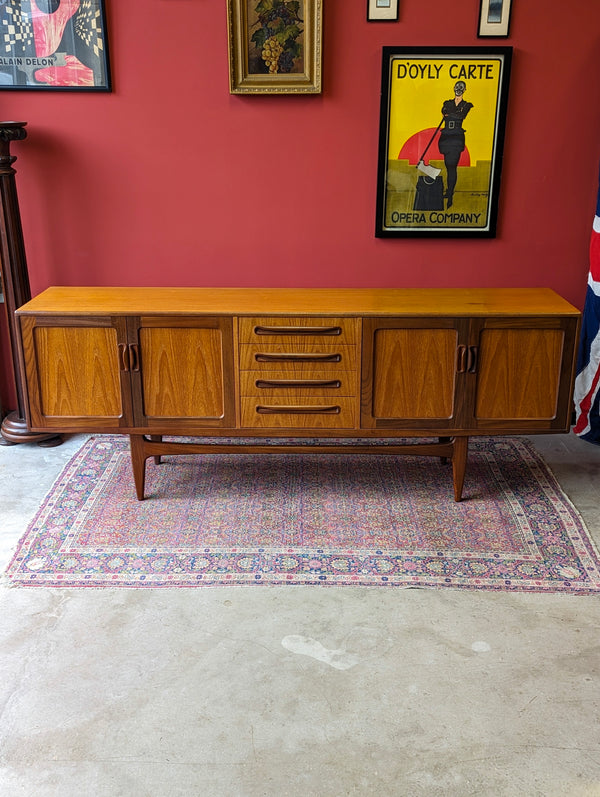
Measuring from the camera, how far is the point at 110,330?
118 inches

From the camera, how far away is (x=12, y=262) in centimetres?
351

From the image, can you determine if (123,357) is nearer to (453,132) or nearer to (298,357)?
(298,357)

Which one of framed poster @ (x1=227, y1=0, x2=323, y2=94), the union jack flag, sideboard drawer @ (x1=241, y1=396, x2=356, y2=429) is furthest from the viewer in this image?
the union jack flag

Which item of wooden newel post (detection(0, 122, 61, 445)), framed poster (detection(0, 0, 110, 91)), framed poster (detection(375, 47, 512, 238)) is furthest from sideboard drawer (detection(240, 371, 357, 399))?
framed poster (detection(0, 0, 110, 91))

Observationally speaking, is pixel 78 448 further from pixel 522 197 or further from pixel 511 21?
pixel 511 21

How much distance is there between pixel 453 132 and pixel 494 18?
1.49 ft

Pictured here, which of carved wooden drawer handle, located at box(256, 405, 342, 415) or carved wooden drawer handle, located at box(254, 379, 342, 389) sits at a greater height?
carved wooden drawer handle, located at box(254, 379, 342, 389)

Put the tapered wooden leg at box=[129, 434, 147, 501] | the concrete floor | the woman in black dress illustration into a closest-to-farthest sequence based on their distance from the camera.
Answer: the concrete floor, the tapered wooden leg at box=[129, 434, 147, 501], the woman in black dress illustration

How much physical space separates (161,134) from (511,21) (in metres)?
1.50

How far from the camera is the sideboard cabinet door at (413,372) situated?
9.76 feet

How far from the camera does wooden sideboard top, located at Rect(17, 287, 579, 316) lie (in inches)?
117

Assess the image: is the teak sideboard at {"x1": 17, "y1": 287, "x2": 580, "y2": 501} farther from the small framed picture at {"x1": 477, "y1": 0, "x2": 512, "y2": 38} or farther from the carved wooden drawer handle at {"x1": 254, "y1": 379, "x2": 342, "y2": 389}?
the small framed picture at {"x1": 477, "y1": 0, "x2": 512, "y2": 38}

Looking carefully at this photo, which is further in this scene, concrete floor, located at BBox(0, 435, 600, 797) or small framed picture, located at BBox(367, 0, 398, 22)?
small framed picture, located at BBox(367, 0, 398, 22)

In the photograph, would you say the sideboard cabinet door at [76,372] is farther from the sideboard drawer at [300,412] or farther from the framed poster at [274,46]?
the framed poster at [274,46]
